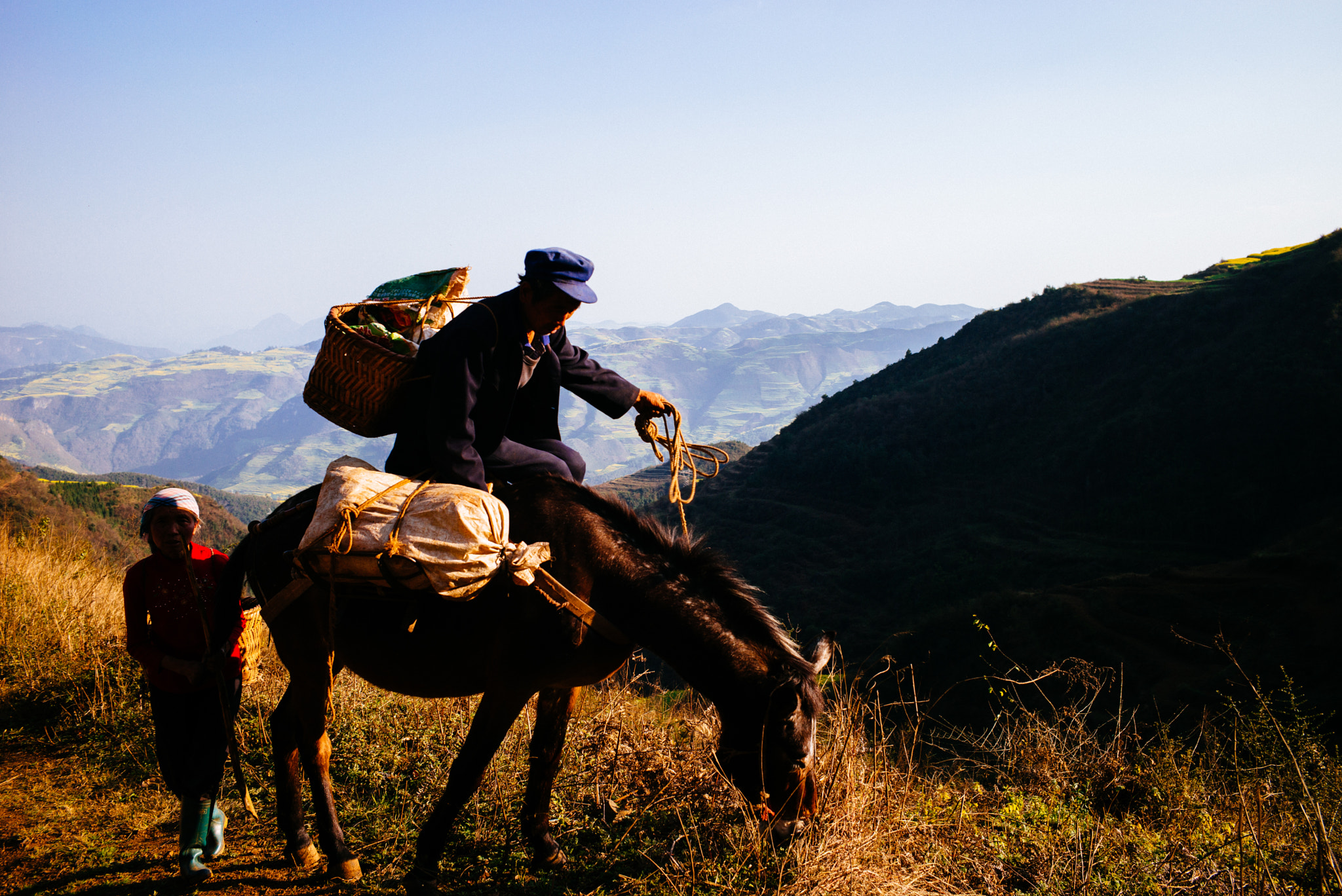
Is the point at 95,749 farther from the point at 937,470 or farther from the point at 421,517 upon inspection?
the point at 937,470

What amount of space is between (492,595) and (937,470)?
4417cm

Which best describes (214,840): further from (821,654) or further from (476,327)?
(821,654)

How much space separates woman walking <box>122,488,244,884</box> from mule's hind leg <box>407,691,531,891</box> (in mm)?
1160

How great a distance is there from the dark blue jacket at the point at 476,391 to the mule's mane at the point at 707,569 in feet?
1.20

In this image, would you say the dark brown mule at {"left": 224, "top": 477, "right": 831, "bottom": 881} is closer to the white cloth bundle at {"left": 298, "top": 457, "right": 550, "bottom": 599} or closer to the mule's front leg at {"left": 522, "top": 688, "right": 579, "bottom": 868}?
the white cloth bundle at {"left": 298, "top": 457, "right": 550, "bottom": 599}

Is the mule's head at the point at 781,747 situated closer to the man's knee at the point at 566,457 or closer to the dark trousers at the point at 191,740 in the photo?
the man's knee at the point at 566,457

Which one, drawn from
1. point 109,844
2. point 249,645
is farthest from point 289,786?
point 109,844

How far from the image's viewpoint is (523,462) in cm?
327

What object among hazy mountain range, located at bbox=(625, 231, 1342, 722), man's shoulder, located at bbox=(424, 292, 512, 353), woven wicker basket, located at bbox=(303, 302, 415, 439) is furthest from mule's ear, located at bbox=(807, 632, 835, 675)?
hazy mountain range, located at bbox=(625, 231, 1342, 722)

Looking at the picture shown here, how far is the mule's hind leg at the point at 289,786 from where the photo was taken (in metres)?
A: 3.38

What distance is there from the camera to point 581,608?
279 centimetres

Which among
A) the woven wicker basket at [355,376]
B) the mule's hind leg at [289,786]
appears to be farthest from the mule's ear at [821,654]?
the mule's hind leg at [289,786]

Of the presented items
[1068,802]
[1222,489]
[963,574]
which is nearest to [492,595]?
[1068,802]

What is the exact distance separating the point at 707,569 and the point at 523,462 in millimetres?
940
